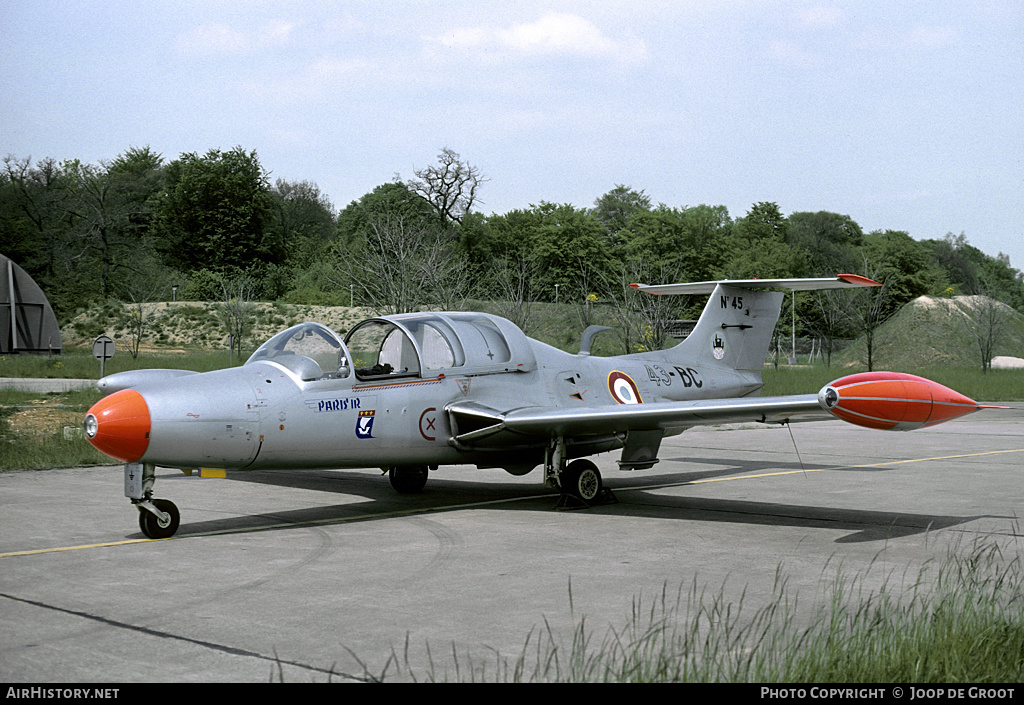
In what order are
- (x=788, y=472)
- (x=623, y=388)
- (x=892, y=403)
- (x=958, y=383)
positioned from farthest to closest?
(x=958, y=383) < (x=788, y=472) < (x=623, y=388) < (x=892, y=403)

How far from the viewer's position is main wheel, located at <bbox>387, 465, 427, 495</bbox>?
1220cm

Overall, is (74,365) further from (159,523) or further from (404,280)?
(159,523)

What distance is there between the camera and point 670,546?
8.47m

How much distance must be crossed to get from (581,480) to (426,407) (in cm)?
203

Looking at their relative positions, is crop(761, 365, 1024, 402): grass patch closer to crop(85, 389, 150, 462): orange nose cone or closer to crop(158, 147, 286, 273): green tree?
crop(85, 389, 150, 462): orange nose cone

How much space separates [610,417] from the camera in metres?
10.0

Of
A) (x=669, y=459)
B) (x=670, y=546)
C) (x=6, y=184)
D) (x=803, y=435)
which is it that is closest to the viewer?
(x=670, y=546)

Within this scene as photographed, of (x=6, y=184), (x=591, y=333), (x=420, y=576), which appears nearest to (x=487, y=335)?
(x=591, y=333)

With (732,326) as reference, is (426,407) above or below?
below

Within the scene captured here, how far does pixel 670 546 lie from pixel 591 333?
196 inches

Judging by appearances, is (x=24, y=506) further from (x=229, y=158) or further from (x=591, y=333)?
(x=229, y=158)

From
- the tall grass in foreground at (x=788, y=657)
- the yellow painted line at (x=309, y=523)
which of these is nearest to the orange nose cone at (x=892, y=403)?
the tall grass in foreground at (x=788, y=657)

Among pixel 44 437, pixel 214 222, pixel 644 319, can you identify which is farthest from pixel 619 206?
pixel 44 437

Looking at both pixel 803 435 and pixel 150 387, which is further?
pixel 803 435
